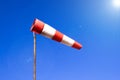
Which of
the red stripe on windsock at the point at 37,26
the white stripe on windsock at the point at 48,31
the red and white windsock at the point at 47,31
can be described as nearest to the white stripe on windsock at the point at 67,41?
the red and white windsock at the point at 47,31

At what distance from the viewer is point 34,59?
3201 mm

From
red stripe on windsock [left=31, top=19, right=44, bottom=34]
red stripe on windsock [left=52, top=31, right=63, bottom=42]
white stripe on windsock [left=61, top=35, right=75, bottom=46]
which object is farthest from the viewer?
white stripe on windsock [left=61, top=35, right=75, bottom=46]

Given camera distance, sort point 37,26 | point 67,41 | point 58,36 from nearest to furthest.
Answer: point 37,26, point 58,36, point 67,41

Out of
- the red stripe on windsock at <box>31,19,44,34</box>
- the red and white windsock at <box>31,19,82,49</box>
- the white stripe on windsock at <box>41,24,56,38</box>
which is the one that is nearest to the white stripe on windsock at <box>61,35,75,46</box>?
the red and white windsock at <box>31,19,82,49</box>

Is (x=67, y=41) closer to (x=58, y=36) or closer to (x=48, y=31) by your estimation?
(x=58, y=36)

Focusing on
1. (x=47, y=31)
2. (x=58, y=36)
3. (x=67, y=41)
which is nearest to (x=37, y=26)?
(x=47, y=31)

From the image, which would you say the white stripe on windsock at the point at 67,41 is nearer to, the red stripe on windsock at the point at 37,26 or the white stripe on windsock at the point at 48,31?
the white stripe on windsock at the point at 48,31

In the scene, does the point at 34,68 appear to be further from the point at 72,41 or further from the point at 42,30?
the point at 72,41

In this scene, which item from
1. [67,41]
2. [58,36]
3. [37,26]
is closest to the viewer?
[37,26]

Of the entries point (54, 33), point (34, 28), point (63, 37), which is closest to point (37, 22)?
point (34, 28)

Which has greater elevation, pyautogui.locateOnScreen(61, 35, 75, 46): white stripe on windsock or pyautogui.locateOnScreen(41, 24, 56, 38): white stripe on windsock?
pyautogui.locateOnScreen(61, 35, 75, 46): white stripe on windsock

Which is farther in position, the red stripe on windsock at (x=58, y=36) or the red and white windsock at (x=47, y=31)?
the red stripe on windsock at (x=58, y=36)

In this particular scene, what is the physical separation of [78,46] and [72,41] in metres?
0.17

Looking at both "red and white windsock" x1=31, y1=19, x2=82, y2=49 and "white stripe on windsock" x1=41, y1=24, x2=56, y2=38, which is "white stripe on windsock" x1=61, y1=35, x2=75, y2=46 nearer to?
"red and white windsock" x1=31, y1=19, x2=82, y2=49
